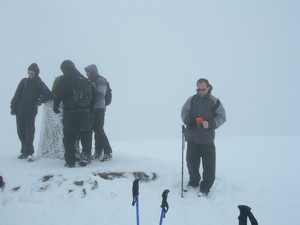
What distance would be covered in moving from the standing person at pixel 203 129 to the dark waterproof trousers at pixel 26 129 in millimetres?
3817

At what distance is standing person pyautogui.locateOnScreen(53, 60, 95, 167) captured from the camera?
829cm

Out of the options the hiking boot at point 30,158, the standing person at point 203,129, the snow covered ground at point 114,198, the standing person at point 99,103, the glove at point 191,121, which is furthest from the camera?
the standing person at point 99,103

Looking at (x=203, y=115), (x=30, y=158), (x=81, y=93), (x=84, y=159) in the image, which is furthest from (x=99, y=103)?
(x=203, y=115)

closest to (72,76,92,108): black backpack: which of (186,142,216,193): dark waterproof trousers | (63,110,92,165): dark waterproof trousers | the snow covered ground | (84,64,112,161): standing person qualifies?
(63,110,92,165): dark waterproof trousers

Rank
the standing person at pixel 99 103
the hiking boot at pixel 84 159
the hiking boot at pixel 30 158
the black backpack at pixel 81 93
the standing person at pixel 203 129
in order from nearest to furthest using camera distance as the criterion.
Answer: the standing person at pixel 203 129
the black backpack at pixel 81 93
the hiking boot at pixel 84 159
the hiking boot at pixel 30 158
the standing person at pixel 99 103

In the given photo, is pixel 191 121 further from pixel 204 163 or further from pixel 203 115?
pixel 204 163

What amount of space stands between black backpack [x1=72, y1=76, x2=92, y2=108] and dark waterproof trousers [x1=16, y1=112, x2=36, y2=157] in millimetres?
1615

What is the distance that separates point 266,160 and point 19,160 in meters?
10.9

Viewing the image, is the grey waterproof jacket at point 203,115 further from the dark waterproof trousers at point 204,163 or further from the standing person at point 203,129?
the dark waterproof trousers at point 204,163

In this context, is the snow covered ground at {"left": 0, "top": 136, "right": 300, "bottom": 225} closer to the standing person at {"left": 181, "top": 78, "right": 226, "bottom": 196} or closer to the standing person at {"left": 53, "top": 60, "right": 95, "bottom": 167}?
the standing person at {"left": 181, "top": 78, "right": 226, "bottom": 196}

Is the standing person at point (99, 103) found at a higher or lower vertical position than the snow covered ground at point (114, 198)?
higher

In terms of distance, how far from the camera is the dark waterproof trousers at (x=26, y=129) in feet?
30.1

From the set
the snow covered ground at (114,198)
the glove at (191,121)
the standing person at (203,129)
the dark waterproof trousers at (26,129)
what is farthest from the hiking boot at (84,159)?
the glove at (191,121)

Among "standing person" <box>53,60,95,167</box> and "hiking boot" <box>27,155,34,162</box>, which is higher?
"standing person" <box>53,60,95,167</box>
